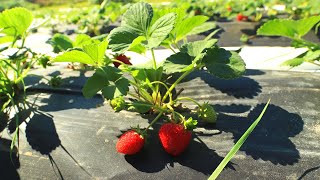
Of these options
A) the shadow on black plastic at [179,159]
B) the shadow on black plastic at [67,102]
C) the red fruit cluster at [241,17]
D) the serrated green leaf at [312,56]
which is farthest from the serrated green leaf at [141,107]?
the red fruit cluster at [241,17]

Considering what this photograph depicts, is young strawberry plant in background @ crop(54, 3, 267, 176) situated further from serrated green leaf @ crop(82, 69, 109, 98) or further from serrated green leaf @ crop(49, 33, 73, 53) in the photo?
serrated green leaf @ crop(49, 33, 73, 53)

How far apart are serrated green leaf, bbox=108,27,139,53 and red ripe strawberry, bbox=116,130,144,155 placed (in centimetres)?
25

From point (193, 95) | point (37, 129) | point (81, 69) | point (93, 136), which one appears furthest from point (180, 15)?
point (81, 69)

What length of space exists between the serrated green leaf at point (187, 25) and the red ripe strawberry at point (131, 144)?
399 millimetres

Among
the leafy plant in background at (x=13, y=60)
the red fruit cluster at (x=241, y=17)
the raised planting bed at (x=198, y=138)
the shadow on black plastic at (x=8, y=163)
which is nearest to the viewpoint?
the raised planting bed at (x=198, y=138)

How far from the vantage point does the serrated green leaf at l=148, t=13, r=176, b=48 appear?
0.90 metres

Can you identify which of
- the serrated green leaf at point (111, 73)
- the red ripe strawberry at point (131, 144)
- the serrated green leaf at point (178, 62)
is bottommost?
the red ripe strawberry at point (131, 144)

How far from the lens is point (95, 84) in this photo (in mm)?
958

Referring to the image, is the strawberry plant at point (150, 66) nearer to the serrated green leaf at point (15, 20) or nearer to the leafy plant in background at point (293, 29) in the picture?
the leafy plant in background at point (293, 29)

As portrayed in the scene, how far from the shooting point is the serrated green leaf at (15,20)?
120 cm

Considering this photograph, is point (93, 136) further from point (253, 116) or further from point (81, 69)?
point (81, 69)

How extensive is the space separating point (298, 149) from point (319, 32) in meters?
1.85

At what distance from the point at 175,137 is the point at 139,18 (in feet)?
1.26

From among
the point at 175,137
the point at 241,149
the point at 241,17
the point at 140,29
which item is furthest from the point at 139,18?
the point at 241,17
